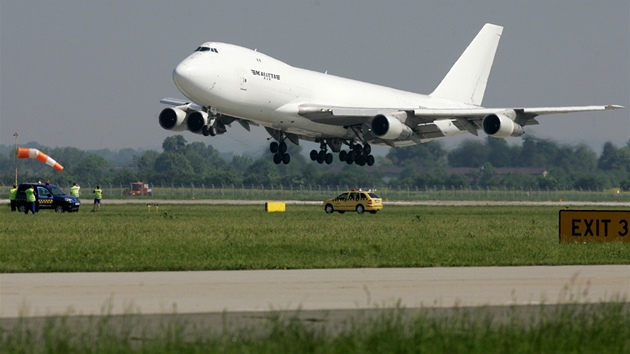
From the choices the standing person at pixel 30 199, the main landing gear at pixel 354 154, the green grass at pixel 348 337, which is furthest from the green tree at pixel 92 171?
the green grass at pixel 348 337

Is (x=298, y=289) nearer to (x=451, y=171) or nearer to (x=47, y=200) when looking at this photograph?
(x=47, y=200)

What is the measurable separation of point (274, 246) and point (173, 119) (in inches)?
1040

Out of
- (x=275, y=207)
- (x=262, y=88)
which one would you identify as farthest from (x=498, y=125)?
(x=275, y=207)

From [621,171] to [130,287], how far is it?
9695 centimetres

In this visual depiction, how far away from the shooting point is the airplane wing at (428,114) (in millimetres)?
58062

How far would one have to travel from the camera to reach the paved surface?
1705cm

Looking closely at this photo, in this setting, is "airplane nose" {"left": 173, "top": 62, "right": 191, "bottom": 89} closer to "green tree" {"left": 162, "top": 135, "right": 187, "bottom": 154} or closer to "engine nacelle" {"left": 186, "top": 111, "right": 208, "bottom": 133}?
"engine nacelle" {"left": 186, "top": 111, "right": 208, "bottom": 133}

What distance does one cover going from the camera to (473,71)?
79.9 m

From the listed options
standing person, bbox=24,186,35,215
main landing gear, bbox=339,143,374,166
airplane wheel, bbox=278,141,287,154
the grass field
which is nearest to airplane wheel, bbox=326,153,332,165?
main landing gear, bbox=339,143,374,166

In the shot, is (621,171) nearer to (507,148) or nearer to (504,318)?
(507,148)

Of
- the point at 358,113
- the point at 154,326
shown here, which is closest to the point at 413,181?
the point at 358,113

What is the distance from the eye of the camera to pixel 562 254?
29719 millimetres

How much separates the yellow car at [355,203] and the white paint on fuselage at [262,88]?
417 centimetres

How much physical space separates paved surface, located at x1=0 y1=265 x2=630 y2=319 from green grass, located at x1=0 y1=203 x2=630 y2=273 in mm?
2255
